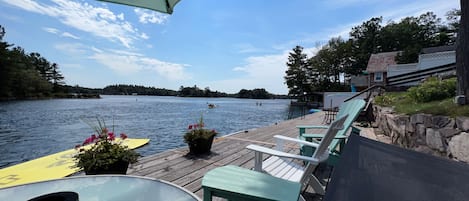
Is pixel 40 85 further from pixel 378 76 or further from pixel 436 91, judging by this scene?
pixel 436 91

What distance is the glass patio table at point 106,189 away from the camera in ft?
4.03

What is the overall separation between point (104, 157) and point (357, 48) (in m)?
39.6

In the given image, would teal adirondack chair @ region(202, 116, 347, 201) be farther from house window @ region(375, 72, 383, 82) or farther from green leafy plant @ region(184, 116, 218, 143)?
house window @ region(375, 72, 383, 82)

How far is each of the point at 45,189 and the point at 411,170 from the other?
1801 mm

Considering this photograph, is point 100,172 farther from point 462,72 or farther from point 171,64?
point 171,64

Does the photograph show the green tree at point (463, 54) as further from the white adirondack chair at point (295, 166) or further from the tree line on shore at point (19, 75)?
the tree line on shore at point (19, 75)

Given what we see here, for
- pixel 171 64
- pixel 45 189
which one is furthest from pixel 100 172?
pixel 171 64

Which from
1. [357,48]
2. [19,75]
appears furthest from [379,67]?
[19,75]

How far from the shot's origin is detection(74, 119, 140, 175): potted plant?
2369 millimetres

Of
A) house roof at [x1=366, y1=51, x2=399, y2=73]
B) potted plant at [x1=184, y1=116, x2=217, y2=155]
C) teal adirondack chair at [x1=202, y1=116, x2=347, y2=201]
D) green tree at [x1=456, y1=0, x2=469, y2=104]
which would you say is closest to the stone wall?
green tree at [x1=456, y1=0, x2=469, y2=104]

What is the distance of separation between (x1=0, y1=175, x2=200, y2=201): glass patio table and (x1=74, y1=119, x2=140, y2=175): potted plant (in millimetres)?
942

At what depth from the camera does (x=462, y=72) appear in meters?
2.91

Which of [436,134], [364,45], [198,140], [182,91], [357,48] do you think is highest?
[364,45]

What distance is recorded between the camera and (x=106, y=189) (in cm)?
133
